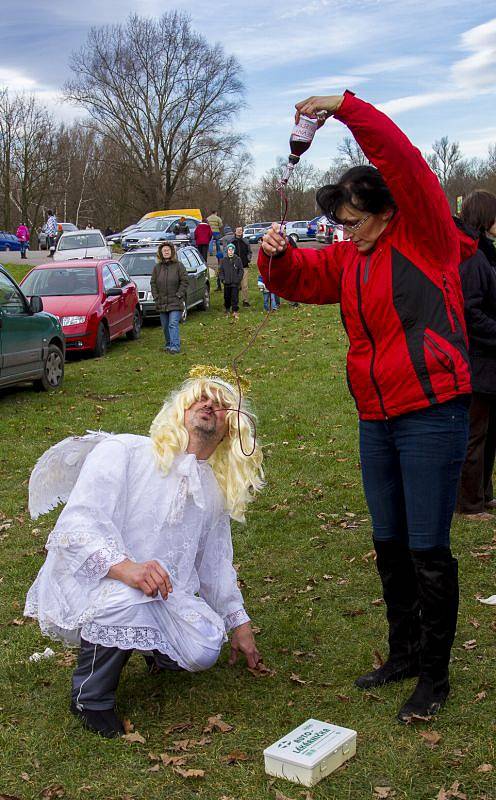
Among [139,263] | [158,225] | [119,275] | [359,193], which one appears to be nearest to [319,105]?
[359,193]

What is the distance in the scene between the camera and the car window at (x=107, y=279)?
54.6ft

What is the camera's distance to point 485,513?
6566 millimetres

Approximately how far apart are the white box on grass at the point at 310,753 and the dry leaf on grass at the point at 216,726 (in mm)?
267

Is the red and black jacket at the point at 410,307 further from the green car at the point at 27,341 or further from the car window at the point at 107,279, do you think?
the car window at the point at 107,279

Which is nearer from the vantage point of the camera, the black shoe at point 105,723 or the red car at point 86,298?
the black shoe at point 105,723

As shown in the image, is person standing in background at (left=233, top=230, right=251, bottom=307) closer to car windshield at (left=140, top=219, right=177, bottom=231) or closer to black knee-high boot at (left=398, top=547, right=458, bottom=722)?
car windshield at (left=140, top=219, right=177, bottom=231)

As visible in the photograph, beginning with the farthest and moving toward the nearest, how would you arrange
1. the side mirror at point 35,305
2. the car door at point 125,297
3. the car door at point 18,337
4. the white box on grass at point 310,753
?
the car door at point 125,297, the side mirror at point 35,305, the car door at point 18,337, the white box on grass at point 310,753

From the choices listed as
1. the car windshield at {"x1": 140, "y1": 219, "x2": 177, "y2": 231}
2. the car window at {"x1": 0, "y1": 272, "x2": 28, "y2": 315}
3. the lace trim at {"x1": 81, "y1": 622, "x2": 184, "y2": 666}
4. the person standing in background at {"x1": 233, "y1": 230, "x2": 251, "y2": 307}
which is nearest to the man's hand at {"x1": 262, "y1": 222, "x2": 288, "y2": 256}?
the lace trim at {"x1": 81, "y1": 622, "x2": 184, "y2": 666}

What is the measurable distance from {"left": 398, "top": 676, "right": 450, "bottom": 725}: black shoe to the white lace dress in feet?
2.81

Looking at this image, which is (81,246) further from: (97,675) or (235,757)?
(235,757)

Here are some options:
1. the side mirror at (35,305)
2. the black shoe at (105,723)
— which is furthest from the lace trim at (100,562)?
the side mirror at (35,305)

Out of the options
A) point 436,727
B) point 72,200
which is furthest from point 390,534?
point 72,200

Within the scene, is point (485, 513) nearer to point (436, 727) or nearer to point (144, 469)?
point (436, 727)

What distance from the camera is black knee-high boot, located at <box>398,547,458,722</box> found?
367 centimetres
